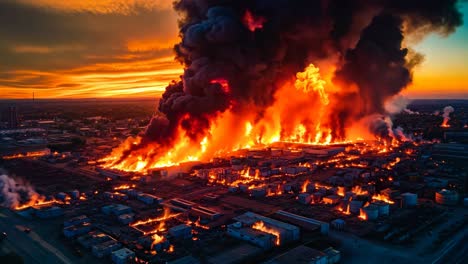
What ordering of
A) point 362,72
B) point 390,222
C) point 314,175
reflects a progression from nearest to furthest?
point 390,222
point 314,175
point 362,72

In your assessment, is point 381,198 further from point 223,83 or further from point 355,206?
point 223,83

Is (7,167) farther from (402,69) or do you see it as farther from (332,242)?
(402,69)

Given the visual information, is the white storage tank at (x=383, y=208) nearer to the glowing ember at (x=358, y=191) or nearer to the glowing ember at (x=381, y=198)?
the glowing ember at (x=381, y=198)

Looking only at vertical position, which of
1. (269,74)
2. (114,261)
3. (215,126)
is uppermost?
(269,74)

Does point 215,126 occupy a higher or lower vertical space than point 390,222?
higher

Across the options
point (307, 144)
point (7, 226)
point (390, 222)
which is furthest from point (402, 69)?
point (7, 226)

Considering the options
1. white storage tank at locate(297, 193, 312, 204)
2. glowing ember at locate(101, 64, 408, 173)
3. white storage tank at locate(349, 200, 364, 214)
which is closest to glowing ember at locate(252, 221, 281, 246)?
white storage tank at locate(297, 193, 312, 204)
